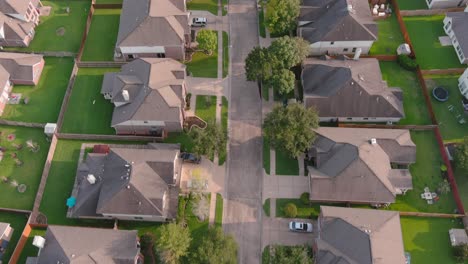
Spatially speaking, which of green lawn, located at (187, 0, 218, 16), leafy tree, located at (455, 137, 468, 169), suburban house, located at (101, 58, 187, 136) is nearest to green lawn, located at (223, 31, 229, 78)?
green lawn, located at (187, 0, 218, 16)

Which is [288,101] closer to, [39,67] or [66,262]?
[66,262]

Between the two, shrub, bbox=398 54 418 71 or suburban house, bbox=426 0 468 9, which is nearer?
shrub, bbox=398 54 418 71

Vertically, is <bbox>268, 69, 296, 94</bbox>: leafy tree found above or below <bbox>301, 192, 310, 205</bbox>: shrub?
above

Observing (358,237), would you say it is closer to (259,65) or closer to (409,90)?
(259,65)

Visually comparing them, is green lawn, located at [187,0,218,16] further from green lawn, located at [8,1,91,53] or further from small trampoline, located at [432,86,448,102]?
small trampoline, located at [432,86,448,102]

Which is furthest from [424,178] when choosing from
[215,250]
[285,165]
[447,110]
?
[215,250]

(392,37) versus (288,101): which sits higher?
(392,37)

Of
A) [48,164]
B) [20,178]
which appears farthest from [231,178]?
[20,178]
